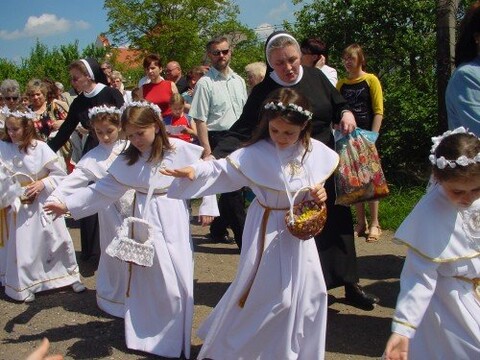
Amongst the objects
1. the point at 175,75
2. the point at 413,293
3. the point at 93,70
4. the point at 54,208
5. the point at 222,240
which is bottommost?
the point at 222,240

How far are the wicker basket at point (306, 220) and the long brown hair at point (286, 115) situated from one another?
1.49ft

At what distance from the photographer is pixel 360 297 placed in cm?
474

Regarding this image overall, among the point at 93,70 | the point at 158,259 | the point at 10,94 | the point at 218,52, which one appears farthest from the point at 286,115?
the point at 10,94

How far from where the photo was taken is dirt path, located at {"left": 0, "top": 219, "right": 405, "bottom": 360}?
4227 millimetres

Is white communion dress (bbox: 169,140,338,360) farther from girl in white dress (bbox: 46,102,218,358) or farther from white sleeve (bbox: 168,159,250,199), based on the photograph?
girl in white dress (bbox: 46,102,218,358)

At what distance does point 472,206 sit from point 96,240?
4677mm

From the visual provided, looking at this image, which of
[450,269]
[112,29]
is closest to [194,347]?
[450,269]

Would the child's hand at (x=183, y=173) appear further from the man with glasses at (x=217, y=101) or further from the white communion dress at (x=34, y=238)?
the man with glasses at (x=217, y=101)

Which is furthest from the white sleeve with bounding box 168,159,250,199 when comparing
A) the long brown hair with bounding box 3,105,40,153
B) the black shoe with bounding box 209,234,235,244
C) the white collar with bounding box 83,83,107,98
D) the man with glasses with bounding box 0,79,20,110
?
the man with glasses with bounding box 0,79,20,110

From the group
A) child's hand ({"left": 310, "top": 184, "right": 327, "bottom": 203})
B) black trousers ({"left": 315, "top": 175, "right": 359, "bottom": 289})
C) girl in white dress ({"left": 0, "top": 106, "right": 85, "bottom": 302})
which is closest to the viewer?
child's hand ({"left": 310, "top": 184, "right": 327, "bottom": 203})

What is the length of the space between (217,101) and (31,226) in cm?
258

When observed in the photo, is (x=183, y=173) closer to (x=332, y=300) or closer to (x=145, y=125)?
(x=145, y=125)

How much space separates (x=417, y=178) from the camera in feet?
29.8

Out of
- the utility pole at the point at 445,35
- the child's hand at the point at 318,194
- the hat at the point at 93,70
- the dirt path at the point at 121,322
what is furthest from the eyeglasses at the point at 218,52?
the child's hand at the point at 318,194
